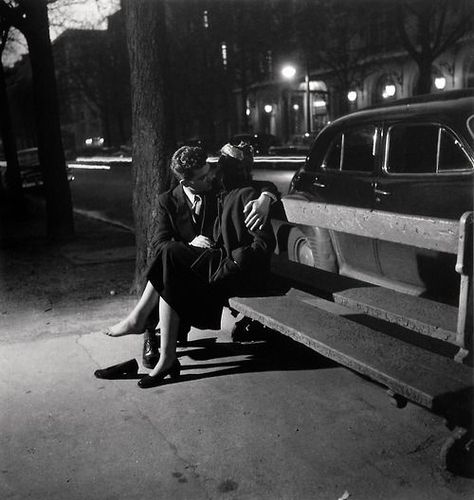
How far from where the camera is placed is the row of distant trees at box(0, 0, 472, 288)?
5.71 metres

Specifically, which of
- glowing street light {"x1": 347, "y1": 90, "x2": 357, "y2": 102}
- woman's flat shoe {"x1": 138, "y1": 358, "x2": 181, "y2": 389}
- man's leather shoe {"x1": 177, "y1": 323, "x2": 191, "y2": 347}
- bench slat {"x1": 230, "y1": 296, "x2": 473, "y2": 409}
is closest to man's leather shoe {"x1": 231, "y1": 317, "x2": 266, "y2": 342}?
man's leather shoe {"x1": 177, "y1": 323, "x2": 191, "y2": 347}

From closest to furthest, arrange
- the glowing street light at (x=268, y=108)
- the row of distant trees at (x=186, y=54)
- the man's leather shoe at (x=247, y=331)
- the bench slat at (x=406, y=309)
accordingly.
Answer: the bench slat at (x=406, y=309)
the man's leather shoe at (x=247, y=331)
the row of distant trees at (x=186, y=54)
the glowing street light at (x=268, y=108)

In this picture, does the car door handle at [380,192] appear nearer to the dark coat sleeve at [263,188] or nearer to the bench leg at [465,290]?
the dark coat sleeve at [263,188]

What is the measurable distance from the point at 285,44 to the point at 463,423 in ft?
121

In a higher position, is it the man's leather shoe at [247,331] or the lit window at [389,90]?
the lit window at [389,90]

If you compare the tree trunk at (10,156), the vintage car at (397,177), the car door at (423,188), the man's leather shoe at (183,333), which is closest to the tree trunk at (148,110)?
the man's leather shoe at (183,333)

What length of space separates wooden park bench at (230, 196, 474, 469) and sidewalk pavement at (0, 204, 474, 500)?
36 cm

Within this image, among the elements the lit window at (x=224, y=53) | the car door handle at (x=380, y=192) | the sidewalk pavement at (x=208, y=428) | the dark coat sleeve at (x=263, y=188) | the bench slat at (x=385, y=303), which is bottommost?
the sidewalk pavement at (x=208, y=428)

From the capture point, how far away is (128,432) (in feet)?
11.3

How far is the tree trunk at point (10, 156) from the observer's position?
587 inches

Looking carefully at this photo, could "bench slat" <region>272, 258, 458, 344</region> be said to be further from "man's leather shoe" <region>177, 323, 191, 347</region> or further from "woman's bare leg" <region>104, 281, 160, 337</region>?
"woman's bare leg" <region>104, 281, 160, 337</region>

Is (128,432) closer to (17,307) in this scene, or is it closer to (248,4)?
(17,307)

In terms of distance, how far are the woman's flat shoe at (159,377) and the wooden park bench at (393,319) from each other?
59 cm

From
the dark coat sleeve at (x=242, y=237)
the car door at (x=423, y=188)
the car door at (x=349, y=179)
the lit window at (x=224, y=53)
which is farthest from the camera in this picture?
the lit window at (x=224, y=53)
